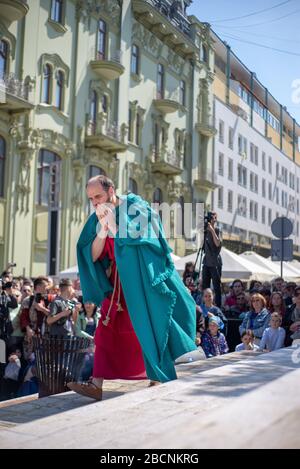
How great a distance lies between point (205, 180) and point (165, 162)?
16.9ft

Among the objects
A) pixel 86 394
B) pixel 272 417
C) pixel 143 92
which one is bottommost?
pixel 86 394

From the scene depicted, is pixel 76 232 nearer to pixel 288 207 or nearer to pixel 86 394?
pixel 86 394

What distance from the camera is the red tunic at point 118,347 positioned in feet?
16.0

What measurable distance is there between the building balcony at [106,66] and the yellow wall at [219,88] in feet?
47.7

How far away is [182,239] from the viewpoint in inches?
1188

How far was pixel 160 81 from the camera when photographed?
29750 millimetres

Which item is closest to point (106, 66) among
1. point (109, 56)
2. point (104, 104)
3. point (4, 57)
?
point (109, 56)

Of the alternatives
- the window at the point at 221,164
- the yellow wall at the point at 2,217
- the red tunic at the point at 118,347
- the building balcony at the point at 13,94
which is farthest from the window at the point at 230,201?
the red tunic at the point at 118,347

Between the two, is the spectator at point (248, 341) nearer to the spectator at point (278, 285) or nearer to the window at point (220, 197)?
the spectator at point (278, 285)

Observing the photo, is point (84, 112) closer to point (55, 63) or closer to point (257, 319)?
point (55, 63)

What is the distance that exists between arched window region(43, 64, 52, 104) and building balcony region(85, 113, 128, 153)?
2348mm

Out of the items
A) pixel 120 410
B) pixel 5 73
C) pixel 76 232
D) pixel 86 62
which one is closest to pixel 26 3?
pixel 5 73

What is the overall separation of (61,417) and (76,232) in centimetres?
2007

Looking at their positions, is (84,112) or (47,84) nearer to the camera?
(47,84)
